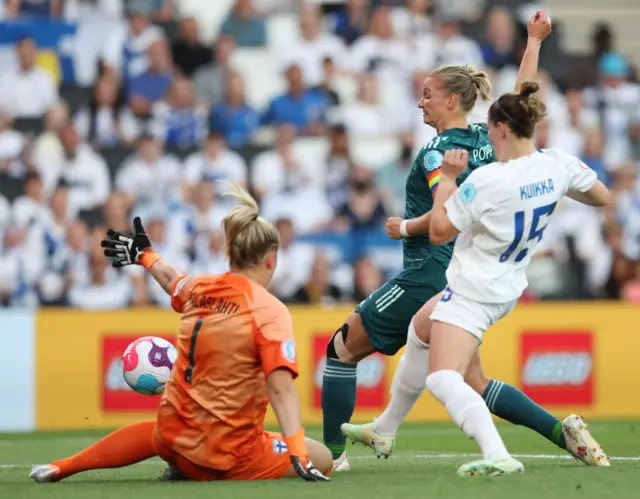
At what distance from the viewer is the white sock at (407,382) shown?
695 cm

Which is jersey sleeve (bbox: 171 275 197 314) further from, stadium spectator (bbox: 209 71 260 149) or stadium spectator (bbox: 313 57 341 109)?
stadium spectator (bbox: 313 57 341 109)

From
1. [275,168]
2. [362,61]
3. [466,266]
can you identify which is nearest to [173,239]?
[275,168]

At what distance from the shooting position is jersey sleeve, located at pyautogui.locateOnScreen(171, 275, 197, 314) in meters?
6.09

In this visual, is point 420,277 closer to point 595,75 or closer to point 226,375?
point 226,375

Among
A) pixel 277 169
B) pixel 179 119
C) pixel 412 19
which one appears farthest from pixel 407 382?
pixel 412 19

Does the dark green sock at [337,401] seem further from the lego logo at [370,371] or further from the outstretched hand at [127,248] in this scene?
the lego logo at [370,371]

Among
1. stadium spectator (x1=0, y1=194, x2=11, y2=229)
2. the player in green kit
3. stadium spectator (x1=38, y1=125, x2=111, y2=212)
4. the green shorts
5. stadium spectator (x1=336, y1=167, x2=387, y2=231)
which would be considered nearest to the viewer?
the player in green kit

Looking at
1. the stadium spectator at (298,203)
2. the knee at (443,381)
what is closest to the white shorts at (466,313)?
the knee at (443,381)

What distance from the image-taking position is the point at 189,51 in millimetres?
16516

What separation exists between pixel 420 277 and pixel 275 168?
8.17 metres

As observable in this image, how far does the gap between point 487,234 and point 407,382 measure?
1.26m

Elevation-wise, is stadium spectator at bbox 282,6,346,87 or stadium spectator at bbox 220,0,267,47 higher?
stadium spectator at bbox 220,0,267,47

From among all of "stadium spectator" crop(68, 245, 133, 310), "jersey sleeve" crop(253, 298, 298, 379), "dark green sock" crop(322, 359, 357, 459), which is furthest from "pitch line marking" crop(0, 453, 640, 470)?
"stadium spectator" crop(68, 245, 133, 310)

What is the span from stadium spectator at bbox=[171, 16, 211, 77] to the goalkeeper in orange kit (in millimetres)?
10658
